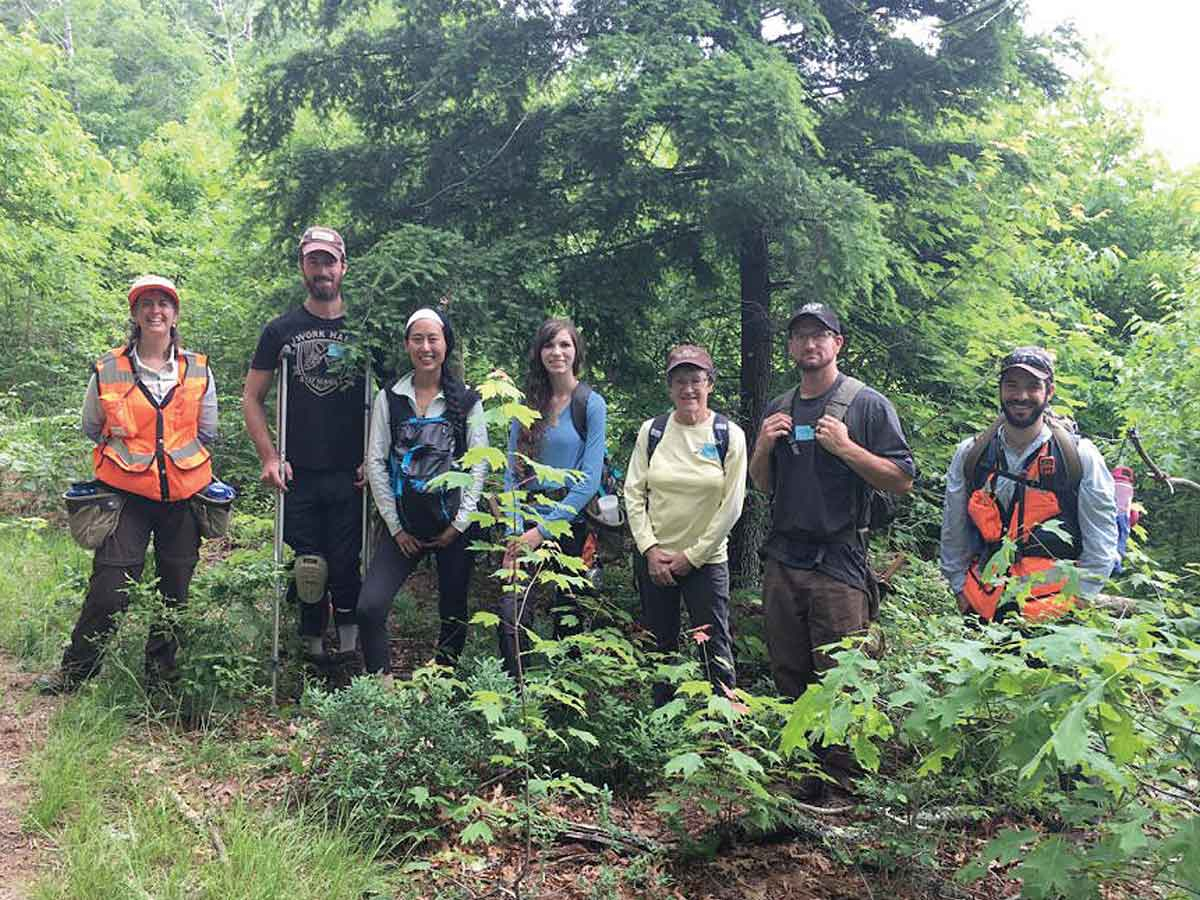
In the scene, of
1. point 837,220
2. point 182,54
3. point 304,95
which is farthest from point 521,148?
point 182,54

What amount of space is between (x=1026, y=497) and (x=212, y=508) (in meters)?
4.39

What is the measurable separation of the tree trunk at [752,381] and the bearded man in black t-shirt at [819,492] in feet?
6.11

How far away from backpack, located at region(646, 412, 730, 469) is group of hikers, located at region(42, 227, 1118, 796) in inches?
0.5

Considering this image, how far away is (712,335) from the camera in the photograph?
686cm

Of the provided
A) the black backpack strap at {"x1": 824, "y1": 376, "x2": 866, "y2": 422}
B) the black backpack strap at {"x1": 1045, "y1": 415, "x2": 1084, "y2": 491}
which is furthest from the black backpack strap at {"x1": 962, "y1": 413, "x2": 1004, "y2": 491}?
the black backpack strap at {"x1": 824, "y1": 376, "x2": 866, "y2": 422}

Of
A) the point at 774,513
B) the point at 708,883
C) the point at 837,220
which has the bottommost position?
the point at 708,883

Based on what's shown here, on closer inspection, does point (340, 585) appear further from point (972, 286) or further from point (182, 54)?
point (182, 54)

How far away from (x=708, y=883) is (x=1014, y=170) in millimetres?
5342

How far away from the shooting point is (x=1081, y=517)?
392 centimetres

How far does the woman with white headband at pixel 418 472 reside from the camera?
4551 mm

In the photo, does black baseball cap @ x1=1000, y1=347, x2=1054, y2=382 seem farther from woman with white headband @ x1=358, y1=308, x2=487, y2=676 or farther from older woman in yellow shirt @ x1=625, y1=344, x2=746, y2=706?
woman with white headband @ x1=358, y1=308, x2=487, y2=676

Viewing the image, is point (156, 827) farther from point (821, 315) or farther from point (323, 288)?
point (821, 315)

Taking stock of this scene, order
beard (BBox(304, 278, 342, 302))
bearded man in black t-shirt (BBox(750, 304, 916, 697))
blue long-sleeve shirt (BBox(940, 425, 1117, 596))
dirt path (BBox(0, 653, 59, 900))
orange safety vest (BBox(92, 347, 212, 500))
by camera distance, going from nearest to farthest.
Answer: dirt path (BBox(0, 653, 59, 900))
blue long-sleeve shirt (BBox(940, 425, 1117, 596))
bearded man in black t-shirt (BBox(750, 304, 916, 697))
orange safety vest (BBox(92, 347, 212, 500))
beard (BBox(304, 278, 342, 302))

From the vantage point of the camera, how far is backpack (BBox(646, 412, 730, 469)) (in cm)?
459
